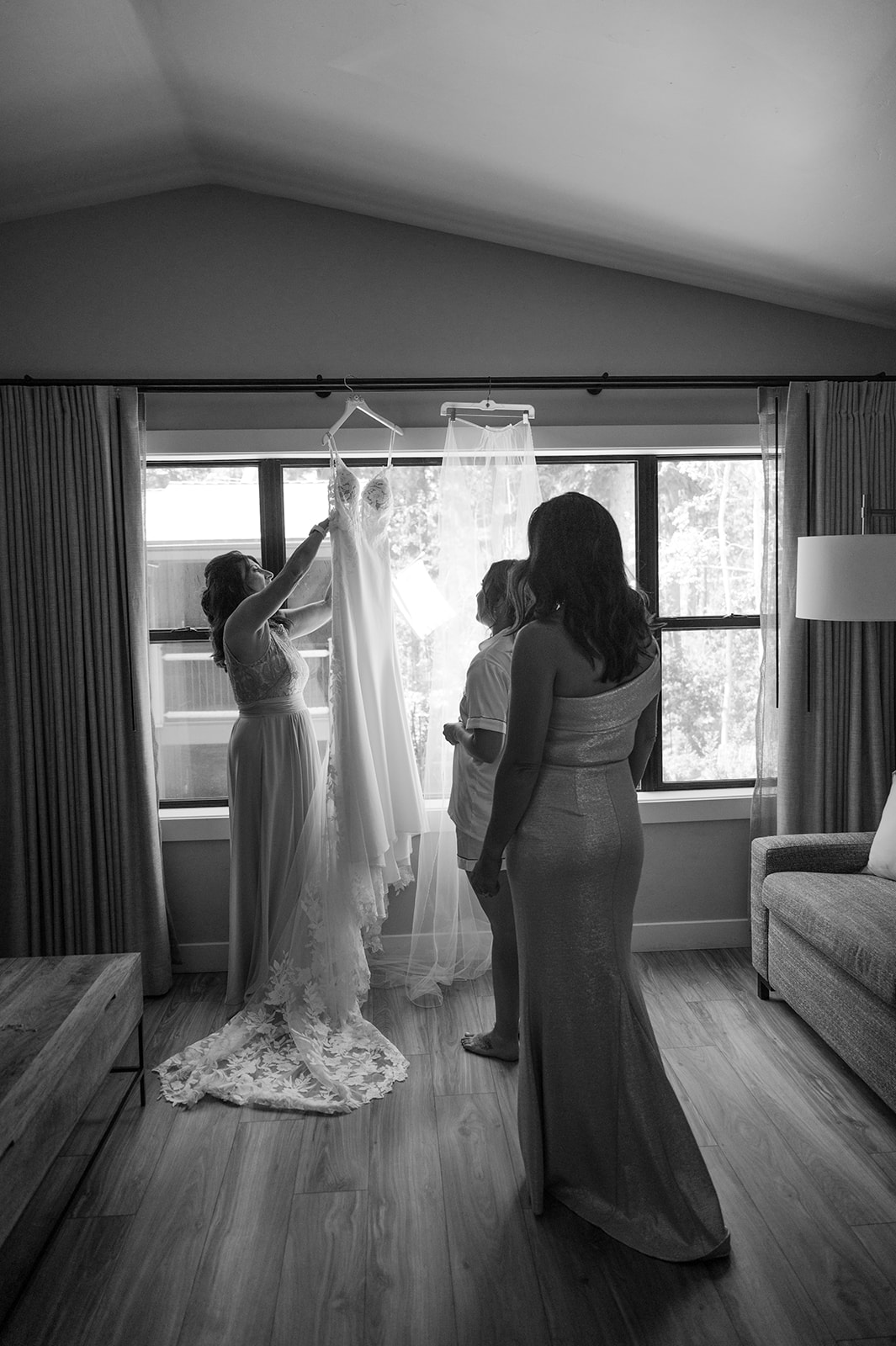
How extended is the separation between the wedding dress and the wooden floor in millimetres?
217

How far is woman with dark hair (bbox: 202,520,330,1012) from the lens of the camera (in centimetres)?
336

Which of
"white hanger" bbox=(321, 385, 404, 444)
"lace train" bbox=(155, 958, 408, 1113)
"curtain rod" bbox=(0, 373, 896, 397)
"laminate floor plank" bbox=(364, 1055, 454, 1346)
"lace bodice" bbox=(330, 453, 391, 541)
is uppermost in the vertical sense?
"curtain rod" bbox=(0, 373, 896, 397)

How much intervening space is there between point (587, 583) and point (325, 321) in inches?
87.8

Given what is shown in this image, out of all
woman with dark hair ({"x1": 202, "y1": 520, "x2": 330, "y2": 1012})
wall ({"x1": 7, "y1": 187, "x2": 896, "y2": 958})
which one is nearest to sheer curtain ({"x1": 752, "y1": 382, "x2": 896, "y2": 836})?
wall ({"x1": 7, "y1": 187, "x2": 896, "y2": 958})

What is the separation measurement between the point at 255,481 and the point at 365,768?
141 cm

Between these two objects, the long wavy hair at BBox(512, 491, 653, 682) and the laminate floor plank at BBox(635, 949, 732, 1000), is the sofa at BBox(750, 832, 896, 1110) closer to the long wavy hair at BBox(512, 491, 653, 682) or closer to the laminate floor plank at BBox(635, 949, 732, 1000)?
the laminate floor plank at BBox(635, 949, 732, 1000)

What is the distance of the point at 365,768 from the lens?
3258 mm

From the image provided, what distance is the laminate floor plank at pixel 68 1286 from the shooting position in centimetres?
195

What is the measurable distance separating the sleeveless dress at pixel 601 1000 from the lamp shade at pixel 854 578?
144 cm

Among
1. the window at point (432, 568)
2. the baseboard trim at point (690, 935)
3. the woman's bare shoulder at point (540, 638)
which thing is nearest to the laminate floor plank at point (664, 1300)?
the woman's bare shoulder at point (540, 638)

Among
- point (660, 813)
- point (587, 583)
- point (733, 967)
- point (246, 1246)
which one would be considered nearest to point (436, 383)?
point (587, 583)

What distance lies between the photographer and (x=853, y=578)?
10.8ft

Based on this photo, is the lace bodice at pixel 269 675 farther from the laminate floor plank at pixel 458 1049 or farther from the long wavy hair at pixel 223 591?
the laminate floor plank at pixel 458 1049

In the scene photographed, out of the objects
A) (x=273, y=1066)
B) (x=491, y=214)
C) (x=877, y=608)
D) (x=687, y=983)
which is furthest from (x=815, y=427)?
(x=273, y=1066)
